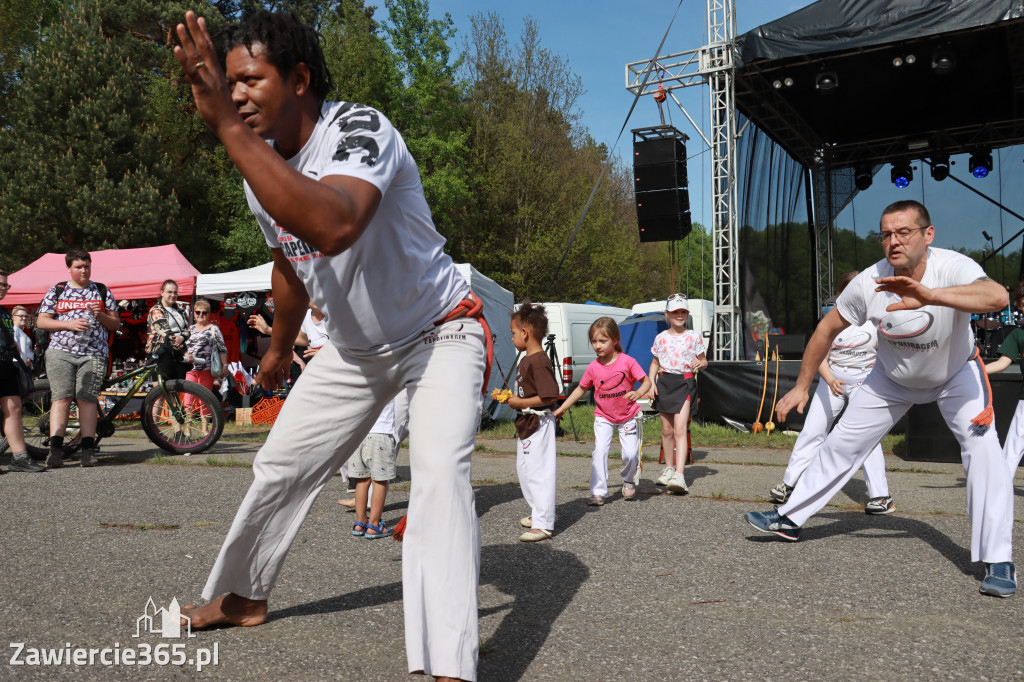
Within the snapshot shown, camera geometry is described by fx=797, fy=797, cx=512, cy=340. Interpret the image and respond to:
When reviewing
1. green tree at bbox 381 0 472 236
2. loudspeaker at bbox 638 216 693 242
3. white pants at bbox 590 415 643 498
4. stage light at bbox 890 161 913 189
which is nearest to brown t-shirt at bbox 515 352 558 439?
white pants at bbox 590 415 643 498

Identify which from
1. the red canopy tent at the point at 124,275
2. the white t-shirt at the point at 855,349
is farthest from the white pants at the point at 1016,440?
the red canopy tent at the point at 124,275

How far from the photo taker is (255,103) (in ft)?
7.48

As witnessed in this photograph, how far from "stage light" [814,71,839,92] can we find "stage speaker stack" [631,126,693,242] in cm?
257

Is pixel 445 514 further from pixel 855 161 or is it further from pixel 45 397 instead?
pixel 855 161

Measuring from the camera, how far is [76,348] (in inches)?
301

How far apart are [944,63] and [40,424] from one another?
45.8 ft

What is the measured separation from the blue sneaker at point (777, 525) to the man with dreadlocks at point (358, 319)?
9.08ft

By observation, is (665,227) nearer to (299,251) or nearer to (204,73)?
(299,251)

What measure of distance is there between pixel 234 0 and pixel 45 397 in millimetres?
30207

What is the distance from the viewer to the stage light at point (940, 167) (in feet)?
62.8

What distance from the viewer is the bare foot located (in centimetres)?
296

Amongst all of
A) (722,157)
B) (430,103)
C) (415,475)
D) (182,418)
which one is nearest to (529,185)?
(430,103)

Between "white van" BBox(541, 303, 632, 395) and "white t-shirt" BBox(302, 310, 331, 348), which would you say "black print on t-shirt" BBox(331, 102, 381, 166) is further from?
"white van" BBox(541, 303, 632, 395)

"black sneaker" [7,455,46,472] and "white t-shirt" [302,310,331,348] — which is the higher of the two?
"white t-shirt" [302,310,331,348]
